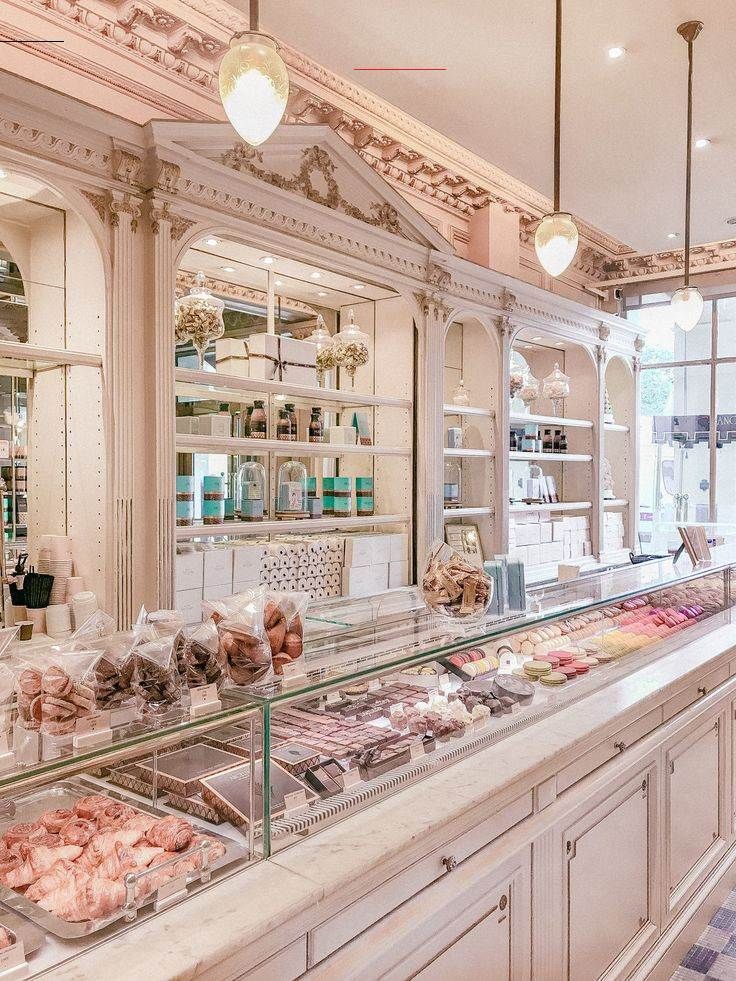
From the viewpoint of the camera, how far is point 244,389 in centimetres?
346

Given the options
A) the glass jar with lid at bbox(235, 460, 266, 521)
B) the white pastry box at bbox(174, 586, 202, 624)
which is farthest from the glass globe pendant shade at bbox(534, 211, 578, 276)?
the white pastry box at bbox(174, 586, 202, 624)

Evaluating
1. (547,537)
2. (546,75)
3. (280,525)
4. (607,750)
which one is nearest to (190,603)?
(280,525)

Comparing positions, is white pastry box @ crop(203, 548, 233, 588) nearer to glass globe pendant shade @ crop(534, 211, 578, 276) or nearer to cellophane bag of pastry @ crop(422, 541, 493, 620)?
cellophane bag of pastry @ crop(422, 541, 493, 620)

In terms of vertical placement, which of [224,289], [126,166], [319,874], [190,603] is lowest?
[319,874]

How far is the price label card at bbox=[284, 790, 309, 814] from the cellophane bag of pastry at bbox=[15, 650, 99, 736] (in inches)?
15.7

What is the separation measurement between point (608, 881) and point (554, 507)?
3.76m

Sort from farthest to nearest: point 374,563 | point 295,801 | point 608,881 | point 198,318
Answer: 1. point 374,563
2. point 198,318
3. point 608,881
4. point 295,801

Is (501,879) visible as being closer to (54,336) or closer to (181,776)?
(181,776)

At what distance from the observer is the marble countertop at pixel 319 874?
1062 millimetres

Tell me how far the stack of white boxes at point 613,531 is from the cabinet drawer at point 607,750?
13.2ft

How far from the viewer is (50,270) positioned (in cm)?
294

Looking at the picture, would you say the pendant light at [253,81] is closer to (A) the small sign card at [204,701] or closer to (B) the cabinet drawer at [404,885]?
(A) the small sign card at [204,701]

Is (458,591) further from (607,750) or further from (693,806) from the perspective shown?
(693,806)

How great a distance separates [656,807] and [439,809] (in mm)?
1162
